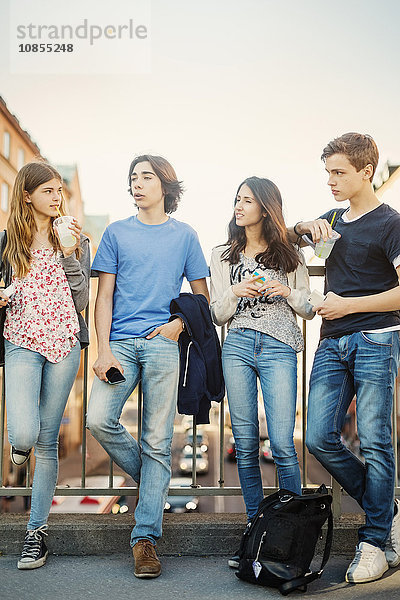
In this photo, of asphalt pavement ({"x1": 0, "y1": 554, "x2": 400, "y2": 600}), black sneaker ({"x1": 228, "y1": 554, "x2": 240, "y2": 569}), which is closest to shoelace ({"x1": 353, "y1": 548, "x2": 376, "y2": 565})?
asphalt pavement ({"x1": 0, "y1": 554, "x2": 400, "y2": 600})

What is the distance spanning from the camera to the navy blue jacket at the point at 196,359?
357 cm

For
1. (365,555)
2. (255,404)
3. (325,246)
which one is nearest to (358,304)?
(325,246)

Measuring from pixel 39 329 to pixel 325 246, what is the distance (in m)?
1.48

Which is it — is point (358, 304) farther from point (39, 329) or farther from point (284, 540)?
point (39, 329)

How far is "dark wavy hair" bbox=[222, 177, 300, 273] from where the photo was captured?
3584mm

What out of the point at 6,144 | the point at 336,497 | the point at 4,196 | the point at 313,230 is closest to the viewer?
the point at 313,230

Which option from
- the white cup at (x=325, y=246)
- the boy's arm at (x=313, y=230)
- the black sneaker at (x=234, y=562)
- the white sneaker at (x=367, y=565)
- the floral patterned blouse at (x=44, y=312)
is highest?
the boy's arm at (x=313, y=230)

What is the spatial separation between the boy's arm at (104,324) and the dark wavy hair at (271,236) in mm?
645

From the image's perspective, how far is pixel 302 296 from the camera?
3.53m

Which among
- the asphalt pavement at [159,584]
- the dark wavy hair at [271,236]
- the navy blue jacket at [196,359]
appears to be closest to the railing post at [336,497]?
the asphalt pavement at [159,584]

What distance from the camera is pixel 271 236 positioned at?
3619 millimetres

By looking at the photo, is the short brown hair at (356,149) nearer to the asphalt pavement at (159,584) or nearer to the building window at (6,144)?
the asphalt pavement at (159,584)

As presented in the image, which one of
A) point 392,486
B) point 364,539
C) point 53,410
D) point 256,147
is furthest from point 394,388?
point 256,147

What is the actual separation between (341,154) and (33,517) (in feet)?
7.96
